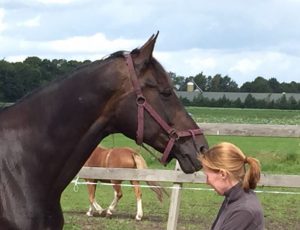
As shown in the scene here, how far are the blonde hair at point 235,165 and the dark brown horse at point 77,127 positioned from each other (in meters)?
1.00

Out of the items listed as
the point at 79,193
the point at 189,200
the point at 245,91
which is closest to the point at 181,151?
the point at 189,200

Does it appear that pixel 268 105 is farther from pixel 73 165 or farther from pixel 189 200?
pixel 73 165

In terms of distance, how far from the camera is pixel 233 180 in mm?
2568

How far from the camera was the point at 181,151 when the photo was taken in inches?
143

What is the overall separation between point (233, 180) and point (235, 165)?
7 cm

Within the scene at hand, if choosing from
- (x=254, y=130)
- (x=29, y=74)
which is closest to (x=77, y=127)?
(x=254, y=130)

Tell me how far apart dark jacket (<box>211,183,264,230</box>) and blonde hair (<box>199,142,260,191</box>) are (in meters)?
0.04

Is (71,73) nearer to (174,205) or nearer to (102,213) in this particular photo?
(174,205)

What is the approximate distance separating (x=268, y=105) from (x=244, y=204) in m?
75.8

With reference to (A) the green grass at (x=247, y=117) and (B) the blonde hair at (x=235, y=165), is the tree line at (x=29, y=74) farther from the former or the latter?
(A) the green grass at (x=247, y=117)

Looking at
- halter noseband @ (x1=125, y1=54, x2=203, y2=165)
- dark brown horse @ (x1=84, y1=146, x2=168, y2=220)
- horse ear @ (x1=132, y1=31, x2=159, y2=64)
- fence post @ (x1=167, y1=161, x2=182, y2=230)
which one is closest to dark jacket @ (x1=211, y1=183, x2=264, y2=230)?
halter noseband @ (x1=125, y1=54, x2=203, y2=165)

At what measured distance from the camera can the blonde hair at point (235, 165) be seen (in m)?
2.55

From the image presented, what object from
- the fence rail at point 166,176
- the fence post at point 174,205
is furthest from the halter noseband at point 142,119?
the fence post at point 174,205

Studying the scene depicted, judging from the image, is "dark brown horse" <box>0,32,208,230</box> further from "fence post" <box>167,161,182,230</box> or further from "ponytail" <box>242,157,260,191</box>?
"fence post" <box>167,161,182,230</box>
